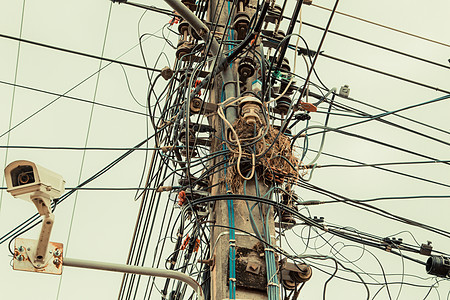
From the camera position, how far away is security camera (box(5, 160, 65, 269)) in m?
3.16

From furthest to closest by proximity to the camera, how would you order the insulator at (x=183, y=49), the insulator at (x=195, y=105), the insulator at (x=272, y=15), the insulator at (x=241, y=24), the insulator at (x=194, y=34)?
1. the insulator at (x=272, y=15)
2. the insulator at (x=183, y=49)
3. the insulator at (x=194, y=34)
4. the insulator at (x=241, y=24)
5. the insulator at (x=195, y=105)

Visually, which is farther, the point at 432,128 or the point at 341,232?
the point at 432,128

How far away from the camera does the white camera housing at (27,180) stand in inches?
124

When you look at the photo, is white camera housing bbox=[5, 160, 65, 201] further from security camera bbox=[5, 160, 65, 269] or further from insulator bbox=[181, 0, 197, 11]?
insulator bbox=[181, 0, 197, 11]

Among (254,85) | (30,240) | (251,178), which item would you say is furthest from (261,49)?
(30,240)

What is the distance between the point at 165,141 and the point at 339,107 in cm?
225

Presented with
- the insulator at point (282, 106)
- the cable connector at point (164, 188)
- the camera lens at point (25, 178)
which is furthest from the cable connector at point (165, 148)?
the camera lens at point (25, 178)

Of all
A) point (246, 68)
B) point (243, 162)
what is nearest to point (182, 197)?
point (243, 162)

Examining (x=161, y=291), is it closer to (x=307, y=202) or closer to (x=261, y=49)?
(x=307, y=202)

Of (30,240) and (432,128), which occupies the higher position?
(432,128)

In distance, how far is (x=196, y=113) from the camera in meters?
5.20

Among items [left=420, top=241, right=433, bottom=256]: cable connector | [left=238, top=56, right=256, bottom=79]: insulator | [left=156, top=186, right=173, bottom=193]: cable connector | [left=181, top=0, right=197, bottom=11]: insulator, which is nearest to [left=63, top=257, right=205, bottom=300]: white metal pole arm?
[left=156, top=186, right=173, bottom=193]: cable connector

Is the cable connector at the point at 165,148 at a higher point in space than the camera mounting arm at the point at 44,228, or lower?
higher

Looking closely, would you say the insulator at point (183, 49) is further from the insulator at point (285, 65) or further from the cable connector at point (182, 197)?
the cable connector at point (182, 197)
